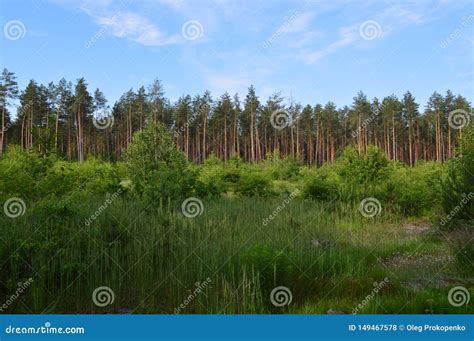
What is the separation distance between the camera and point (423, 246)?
28.1 feet

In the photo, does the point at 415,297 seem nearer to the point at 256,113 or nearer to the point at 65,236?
the point at 65,236

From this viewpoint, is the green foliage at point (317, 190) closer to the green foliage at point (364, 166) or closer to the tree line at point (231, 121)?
the green foliage at point (364, 166)

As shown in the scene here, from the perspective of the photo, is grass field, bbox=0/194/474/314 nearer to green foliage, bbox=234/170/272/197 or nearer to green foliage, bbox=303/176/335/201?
green foliage, bbox=303/176/335/201

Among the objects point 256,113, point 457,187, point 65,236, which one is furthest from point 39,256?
point 256,113

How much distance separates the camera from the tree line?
5266 centimetres

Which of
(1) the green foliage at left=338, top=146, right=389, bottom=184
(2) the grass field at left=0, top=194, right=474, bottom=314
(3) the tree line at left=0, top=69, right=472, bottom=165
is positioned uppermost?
(3) the tree line at left=0, top=69, right=472, bottom=165

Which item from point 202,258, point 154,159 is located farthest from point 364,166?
point 202,258

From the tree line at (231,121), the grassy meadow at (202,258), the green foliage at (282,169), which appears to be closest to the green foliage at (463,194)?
the grassy meadow at (202,258)

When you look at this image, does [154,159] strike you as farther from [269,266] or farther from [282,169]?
[282,169]

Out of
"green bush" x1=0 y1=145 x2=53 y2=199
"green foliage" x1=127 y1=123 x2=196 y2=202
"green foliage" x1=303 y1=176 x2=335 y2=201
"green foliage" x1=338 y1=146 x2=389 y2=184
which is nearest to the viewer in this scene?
"green bush" x1=0 y1=145 x2=53 y2=199

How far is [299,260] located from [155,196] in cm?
436

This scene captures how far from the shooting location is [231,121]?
60969 millimetres

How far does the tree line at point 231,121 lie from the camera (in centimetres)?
5266

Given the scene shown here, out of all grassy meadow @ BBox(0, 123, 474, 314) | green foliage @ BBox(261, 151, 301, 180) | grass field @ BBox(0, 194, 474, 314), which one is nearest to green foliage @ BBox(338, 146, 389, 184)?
grassy meadow @ BBox(0, 123, 474, 314)
